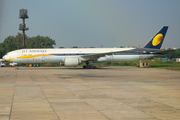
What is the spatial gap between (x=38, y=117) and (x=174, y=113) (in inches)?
164

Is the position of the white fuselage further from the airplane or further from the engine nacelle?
the engine nacelle

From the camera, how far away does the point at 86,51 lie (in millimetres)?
36875

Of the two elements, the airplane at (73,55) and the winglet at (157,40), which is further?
the winglet at (157,40)

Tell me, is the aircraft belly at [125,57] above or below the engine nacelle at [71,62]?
above

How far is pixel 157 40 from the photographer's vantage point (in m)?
39.6

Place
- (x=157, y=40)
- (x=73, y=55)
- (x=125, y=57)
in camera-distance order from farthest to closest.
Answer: (x=157, y=40) < (x=125, y=57) < (x=73, y=55)

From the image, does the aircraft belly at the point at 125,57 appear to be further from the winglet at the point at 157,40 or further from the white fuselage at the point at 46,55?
the winglet at the point at 157,40

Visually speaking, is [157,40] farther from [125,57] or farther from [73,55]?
[73,55]

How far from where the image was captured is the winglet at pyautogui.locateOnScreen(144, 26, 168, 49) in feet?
129

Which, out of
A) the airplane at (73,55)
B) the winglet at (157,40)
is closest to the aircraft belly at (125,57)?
the airplane at (73,55)

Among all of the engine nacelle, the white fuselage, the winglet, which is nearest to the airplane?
the white fuselage

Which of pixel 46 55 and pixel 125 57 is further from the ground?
pixel 46 55

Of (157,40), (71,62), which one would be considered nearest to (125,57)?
(157,40)

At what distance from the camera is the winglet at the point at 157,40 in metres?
39.4
